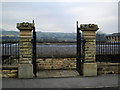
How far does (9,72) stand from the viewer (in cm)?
934

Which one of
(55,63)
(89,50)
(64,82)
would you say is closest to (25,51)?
(64,82)

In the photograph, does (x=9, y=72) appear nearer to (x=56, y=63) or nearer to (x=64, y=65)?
(x=56, y=63)

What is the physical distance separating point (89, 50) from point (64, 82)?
7.44ft

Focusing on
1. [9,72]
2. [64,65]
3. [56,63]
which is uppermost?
[56,63]

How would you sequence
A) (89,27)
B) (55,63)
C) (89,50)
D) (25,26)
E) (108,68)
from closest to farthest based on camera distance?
(25,26) → (89,27) → (89,50) → (108,68) → (55,63)

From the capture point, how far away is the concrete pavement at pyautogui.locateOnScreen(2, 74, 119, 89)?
775cm

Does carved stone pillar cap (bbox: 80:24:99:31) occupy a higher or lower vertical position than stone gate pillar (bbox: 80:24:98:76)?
higher

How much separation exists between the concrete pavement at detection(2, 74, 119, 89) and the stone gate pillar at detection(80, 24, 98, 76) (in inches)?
17.1

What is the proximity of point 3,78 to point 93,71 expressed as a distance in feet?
13.8

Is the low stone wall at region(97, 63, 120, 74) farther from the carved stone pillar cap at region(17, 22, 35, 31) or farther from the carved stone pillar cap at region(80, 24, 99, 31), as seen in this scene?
the carved stone pillar cap at region(17, 22, 35, 31)

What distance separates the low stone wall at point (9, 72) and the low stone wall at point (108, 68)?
4066 mm

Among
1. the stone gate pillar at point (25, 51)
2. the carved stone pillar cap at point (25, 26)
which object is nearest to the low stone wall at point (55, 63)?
the stone gate pillar at point (25, 51)

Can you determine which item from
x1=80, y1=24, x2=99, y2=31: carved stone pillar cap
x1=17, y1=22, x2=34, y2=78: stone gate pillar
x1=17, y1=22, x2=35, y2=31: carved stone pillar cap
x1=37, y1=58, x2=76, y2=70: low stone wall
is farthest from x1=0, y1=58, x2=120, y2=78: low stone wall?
x1=17, y1=22, x2=35, y2=31: carved stone pillar cap

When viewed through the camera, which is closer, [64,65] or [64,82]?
[64,82]
